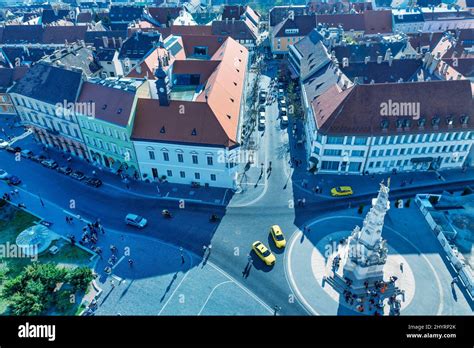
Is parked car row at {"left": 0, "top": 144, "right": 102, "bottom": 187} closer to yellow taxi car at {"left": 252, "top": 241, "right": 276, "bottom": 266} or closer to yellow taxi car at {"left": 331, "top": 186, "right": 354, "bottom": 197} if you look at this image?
yellow taxi car at {"left": 252, "top": 241, "right": 276, "bottom": 266}

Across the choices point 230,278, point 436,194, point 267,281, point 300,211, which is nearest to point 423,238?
point 436,194

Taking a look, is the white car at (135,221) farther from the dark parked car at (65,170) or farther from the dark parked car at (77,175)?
the dark parked car at (65,170)

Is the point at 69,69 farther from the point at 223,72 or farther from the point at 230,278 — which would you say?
the point at 230,278

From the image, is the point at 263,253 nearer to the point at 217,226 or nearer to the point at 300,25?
the point at 217,226

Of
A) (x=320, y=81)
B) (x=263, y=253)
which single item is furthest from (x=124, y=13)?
(x=263, y=253)

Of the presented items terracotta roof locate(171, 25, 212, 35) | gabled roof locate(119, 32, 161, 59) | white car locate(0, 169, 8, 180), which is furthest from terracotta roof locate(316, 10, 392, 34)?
white car locate(0, 169, 8, 180)

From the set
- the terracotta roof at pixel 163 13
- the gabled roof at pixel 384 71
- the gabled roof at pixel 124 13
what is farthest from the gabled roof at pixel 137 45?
the gabled roof at pixel 124 13
